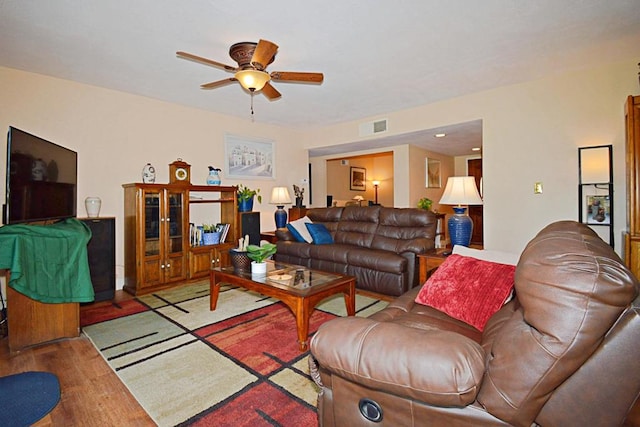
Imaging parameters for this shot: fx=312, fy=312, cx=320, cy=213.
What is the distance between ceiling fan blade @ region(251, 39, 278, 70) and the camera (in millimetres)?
2270

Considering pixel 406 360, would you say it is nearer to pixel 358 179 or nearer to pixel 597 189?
pixel 597 189

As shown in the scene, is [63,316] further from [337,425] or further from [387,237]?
[387,237]

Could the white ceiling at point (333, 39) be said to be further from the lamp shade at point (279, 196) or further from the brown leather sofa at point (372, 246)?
the lamp shade at point (279, 196)

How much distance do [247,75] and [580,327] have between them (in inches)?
104

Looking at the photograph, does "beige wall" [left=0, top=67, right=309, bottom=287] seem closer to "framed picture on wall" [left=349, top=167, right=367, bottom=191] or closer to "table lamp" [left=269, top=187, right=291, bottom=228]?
"table lamp" [left=269, top=187, right=291, bottom=228]

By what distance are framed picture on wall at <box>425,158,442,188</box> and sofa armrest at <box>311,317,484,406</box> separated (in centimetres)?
621

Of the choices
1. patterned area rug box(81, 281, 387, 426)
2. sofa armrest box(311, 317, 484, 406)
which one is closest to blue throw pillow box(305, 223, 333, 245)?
patterned area rug box(81, 281, 387, 426)

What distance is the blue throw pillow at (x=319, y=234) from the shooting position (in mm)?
4289

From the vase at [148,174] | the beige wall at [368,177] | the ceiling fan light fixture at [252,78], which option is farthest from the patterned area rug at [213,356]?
the beige wall at [368,177]

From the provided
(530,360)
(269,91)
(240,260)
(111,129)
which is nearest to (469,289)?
(530,360)

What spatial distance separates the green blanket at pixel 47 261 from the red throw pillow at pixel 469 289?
8.42 feet

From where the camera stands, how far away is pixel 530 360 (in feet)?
2.62

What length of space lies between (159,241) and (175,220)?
1.11 ft

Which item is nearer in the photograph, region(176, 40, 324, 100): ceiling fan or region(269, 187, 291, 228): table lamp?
region(176, 40, 324, 100): ceiling fan
